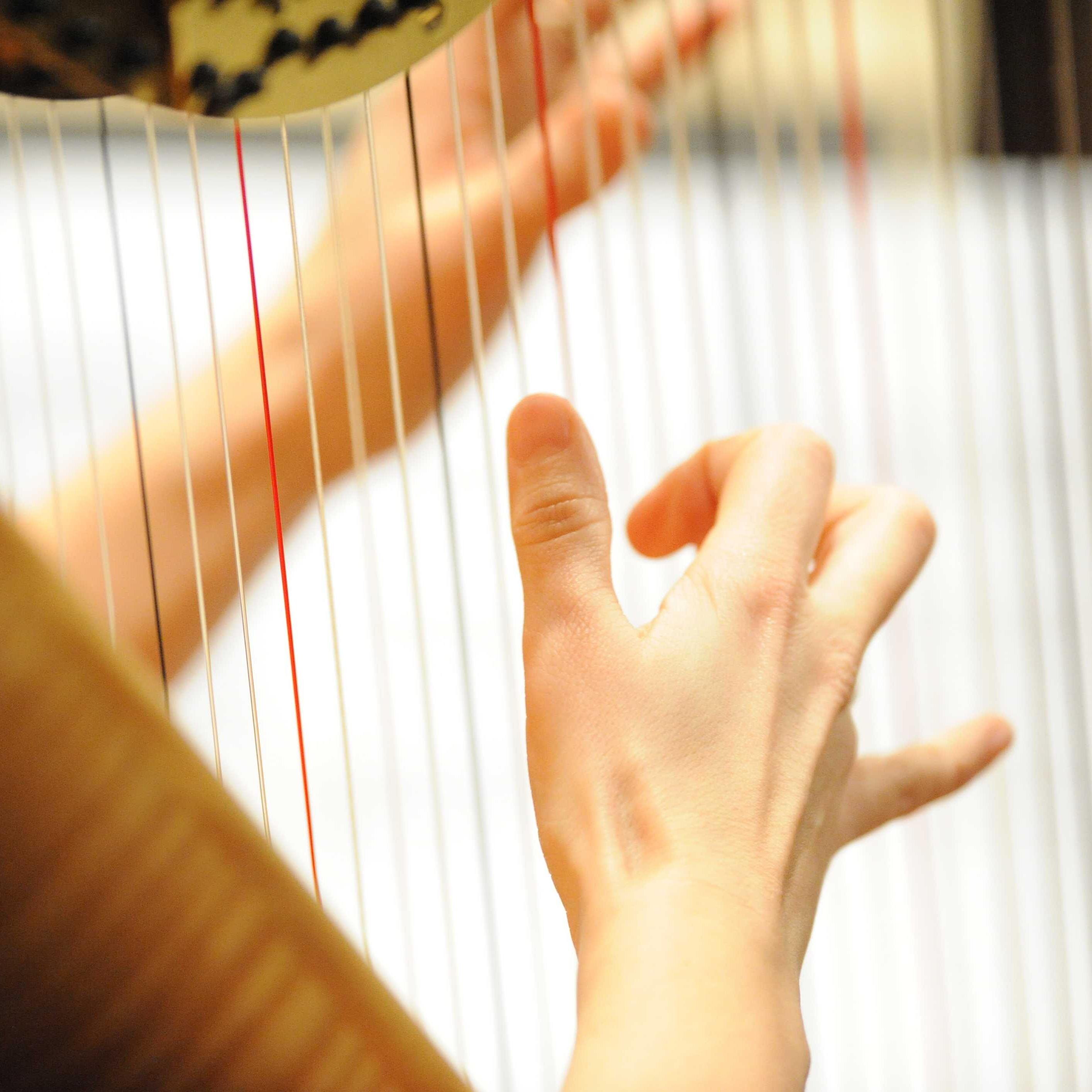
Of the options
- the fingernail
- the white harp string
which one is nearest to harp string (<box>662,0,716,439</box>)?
the white harp string

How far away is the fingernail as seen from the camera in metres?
0.44

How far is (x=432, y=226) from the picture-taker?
800 millimetres

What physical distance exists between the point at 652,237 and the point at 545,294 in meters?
0.32

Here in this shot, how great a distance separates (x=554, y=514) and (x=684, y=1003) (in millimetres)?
177

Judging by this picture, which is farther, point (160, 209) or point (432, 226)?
point (432, 226)

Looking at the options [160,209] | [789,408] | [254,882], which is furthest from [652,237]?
[254,882]

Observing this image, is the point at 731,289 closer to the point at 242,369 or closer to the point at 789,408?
the point at 789,408

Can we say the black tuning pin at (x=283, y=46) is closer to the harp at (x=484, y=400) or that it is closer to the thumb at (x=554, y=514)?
the harp at (x=484, y=400)

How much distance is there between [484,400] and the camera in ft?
1.81

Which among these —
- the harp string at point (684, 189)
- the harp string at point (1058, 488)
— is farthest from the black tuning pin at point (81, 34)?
the harp string at point (1058, 488)

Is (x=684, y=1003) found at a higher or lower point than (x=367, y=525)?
lower

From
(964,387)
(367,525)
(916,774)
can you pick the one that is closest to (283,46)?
(367,525)

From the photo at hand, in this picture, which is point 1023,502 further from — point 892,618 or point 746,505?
point 746,505

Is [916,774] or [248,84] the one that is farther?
[916,774]
